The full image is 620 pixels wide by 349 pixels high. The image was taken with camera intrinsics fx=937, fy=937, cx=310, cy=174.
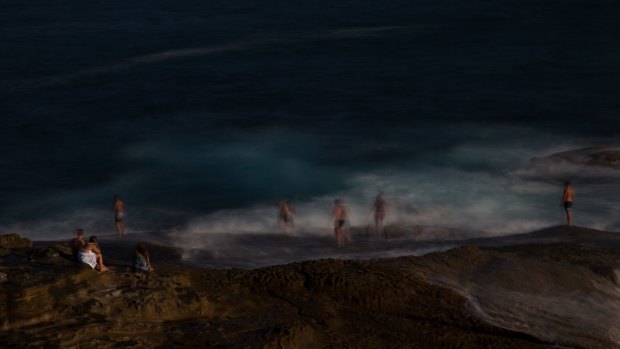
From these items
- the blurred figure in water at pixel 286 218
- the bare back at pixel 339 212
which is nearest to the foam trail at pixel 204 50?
the blurred figure in water at pixel 286 218

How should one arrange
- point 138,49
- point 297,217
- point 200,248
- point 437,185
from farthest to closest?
point 138,49, point 437,185, point 297,217, point 200,248

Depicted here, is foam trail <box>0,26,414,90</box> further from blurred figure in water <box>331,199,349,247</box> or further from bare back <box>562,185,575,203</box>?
bare back <box>562,185,575,203</box>

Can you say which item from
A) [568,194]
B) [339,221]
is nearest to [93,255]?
[339,221]

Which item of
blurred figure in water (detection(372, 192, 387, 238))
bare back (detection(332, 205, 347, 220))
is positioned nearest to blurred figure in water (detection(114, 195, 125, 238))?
bare back (detection(332, 205, 347, 220))

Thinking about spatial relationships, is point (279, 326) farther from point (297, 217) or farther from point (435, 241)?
point (297, 217)

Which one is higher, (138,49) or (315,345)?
(138,49)

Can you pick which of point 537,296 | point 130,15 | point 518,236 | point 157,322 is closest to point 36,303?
point 157,322

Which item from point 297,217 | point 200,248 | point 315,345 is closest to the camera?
point 315,345
